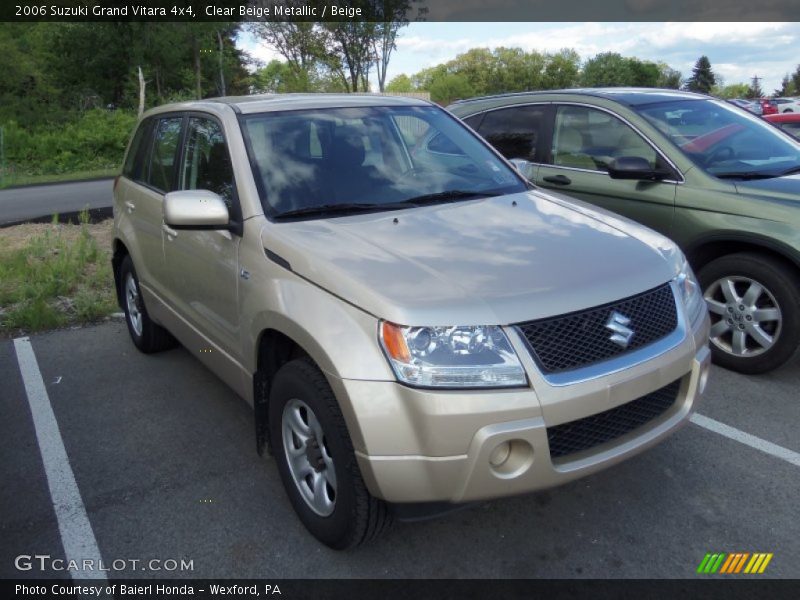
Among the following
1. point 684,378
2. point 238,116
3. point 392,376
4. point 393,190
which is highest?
point 238,116

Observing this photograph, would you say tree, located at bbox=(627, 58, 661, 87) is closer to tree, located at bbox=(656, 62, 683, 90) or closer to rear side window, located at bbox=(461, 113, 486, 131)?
tree, located at bbox=(656, 62, 683, 90)

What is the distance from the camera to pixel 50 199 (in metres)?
15.4

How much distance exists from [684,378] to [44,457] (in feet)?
10.8

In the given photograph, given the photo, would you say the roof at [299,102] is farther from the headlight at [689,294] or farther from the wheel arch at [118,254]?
the headlight at [689,294]

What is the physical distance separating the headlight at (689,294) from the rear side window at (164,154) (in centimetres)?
297

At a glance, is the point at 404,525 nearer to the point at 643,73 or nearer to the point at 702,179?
the point at 702,179

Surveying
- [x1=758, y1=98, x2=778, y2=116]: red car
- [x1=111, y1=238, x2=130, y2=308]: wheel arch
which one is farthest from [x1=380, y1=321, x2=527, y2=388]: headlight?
[x1=758, y1=98, x2=778, y2=116]: red car

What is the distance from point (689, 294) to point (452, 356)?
4.30 feet

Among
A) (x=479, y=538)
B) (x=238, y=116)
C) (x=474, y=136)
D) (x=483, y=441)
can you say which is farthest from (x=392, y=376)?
(x=474, y=136)

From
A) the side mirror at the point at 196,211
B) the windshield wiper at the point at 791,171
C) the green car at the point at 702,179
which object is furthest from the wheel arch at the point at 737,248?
the side mirror at the point at 196,211

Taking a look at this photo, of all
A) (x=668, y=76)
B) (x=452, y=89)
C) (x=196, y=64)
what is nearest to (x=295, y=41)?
A: (x=196, y=64)

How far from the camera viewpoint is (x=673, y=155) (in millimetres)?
4746
